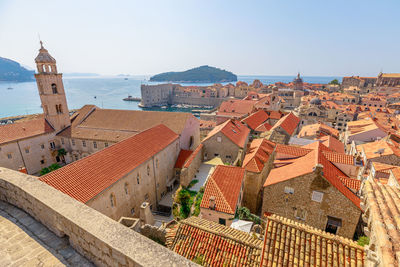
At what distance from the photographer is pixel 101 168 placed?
1430 cm

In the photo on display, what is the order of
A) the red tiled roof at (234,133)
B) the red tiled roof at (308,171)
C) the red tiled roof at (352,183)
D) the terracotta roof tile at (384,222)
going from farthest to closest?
the red tiled roof at (234,133), the red tiled roof at (352,183), the red tiled roof at (308,171), the terracotta roof tile at (384,222)

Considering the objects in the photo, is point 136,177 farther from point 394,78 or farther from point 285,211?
point 394,78

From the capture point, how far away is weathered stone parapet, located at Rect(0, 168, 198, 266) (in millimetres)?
3305

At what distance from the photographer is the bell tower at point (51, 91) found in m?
27.1

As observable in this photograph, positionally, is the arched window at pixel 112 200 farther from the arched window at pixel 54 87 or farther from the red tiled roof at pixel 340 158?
the arched window at pixel 54 87

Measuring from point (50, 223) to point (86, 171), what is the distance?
32.2 ft

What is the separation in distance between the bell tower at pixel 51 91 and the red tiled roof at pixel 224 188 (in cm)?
2691

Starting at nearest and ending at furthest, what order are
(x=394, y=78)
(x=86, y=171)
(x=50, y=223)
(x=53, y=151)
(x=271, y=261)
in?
1. (x=50, y=223)
2. (x=271, y=261)
3. (x=86, y=171)
4. (x=53, y=151)
5. (x=394, y=78)

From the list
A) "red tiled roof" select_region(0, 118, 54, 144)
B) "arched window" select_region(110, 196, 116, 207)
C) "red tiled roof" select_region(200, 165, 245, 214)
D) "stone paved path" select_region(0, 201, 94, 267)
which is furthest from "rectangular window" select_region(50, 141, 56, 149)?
"stone paved path" select_region(0, 201, 94, 267)

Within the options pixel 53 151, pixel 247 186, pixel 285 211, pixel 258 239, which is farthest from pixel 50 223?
pixel 53 151

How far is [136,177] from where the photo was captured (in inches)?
662

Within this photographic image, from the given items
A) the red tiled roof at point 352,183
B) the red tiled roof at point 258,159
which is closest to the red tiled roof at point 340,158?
the red tiled roof at point 352,183

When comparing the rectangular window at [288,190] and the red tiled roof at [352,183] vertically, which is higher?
the red tiled roof at [352,183]

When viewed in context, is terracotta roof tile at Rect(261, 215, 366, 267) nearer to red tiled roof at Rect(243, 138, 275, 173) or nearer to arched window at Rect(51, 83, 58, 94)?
red tiled roof at Rect(243, 138, 275, 173)
